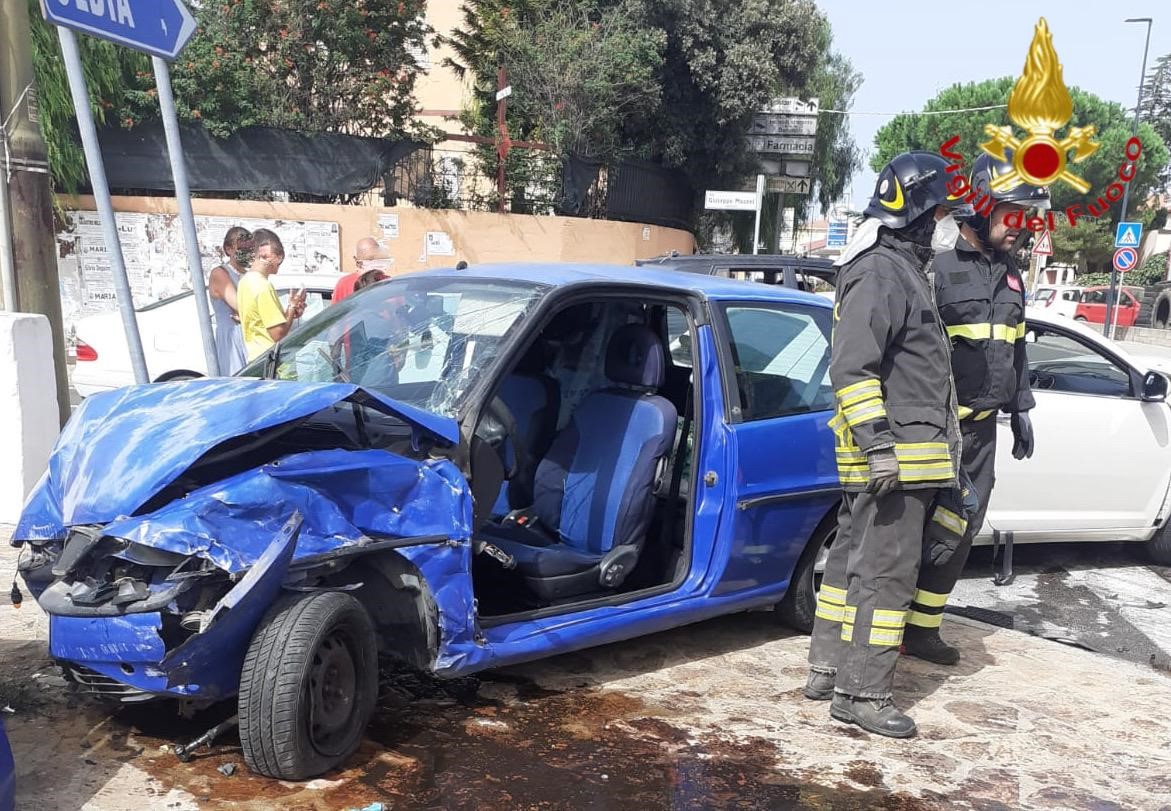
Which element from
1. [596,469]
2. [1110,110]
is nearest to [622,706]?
[596,469]

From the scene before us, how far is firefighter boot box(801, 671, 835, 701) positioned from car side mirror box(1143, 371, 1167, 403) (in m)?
3.46

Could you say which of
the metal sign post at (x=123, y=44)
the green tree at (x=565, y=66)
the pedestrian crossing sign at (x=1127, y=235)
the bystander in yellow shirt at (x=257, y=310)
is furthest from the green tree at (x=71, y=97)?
the pedestrian crossing sign at (x=1127, y=235)

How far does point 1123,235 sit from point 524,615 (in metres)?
17.4

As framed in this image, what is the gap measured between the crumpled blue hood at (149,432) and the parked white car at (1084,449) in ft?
13.0

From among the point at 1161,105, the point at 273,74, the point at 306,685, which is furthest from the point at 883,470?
the point at 1161,105

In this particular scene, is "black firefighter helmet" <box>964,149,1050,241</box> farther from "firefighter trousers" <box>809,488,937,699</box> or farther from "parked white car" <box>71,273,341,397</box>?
"parked white car" <box>71,273,341,397</box>

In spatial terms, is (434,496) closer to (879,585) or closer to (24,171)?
(879,585)

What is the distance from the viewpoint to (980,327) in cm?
445

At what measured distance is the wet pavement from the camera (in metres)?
3.09

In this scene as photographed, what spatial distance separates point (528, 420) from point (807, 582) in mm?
1467

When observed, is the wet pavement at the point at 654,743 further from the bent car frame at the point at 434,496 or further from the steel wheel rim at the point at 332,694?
the bent car frame at the point at 434,496

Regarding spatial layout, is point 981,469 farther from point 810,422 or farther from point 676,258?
point 676,258

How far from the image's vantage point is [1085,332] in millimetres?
6172

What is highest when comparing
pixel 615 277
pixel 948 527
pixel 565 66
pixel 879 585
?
pixel 565 66
